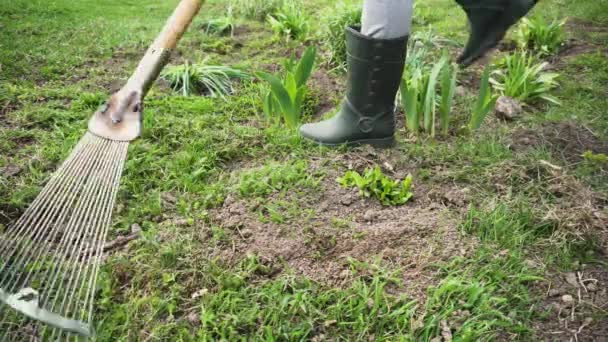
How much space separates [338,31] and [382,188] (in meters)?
1.65

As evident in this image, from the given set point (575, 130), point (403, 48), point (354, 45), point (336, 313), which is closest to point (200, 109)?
point (354, 45)

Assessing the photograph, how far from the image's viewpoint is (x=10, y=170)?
1.94 meters

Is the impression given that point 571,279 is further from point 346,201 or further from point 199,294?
point 199,294

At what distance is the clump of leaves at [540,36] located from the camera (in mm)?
3109

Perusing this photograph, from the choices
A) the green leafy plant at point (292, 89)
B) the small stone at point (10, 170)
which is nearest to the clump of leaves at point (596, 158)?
the green leafy plant at point (292, 89)

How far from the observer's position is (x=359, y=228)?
164cm

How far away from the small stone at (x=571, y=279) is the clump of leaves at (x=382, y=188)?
0.54m

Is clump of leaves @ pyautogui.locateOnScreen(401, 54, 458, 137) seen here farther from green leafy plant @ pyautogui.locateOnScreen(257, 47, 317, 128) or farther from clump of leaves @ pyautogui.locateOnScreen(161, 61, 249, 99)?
clump of leaves @ pyautogui.locateOnScreen(161, 61, 249, 99)

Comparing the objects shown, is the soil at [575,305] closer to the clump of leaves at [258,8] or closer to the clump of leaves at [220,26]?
the clump of leaves at [220,26]

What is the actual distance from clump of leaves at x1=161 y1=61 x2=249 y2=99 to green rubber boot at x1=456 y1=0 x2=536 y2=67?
1.25 meters

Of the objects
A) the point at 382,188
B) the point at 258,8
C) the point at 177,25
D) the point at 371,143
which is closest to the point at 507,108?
the point at 371,143

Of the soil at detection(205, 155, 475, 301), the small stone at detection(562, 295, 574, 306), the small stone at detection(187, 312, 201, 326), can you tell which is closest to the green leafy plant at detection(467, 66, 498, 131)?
the soil at detection(205, 155, 475, 301)

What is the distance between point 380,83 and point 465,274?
87cm

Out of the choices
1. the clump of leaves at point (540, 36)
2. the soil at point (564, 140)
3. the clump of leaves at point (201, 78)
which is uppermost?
the clump of leaves at point (540, 36)
